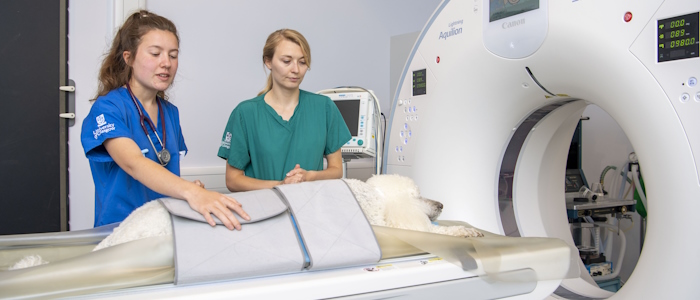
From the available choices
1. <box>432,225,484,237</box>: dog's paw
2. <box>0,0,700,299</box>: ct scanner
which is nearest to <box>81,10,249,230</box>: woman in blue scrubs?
<box>0,0,700,299</box>: ct scanner

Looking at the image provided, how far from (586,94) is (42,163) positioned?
2.39m

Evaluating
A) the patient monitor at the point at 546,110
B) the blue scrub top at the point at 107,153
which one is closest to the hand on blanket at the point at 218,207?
the blue scrub top at the point at 107,153

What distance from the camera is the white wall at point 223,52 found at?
253 cm

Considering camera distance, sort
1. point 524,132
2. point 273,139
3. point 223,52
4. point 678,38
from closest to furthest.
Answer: point 678,38
point 273,139
point 524,132
point 223,52

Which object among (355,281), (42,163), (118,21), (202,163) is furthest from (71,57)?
(355,281)

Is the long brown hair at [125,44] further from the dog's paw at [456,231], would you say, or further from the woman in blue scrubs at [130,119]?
the dog's paw at [456,231]

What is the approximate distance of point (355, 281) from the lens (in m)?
0.98

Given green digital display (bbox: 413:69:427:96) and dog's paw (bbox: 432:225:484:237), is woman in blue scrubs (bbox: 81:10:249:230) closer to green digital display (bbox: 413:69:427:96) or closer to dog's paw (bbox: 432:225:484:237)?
dog's paw (bbox: 432:225:484:237)

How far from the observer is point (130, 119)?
1.27 metres

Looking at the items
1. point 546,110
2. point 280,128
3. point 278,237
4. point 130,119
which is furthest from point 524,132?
point 130,119

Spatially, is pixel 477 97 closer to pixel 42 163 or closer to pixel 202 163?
pixel 202 163

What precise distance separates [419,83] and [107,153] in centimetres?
108

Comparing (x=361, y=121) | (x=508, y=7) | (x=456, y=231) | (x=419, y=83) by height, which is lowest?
(x=456, y=231)

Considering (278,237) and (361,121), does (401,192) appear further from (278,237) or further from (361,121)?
(361,121)
